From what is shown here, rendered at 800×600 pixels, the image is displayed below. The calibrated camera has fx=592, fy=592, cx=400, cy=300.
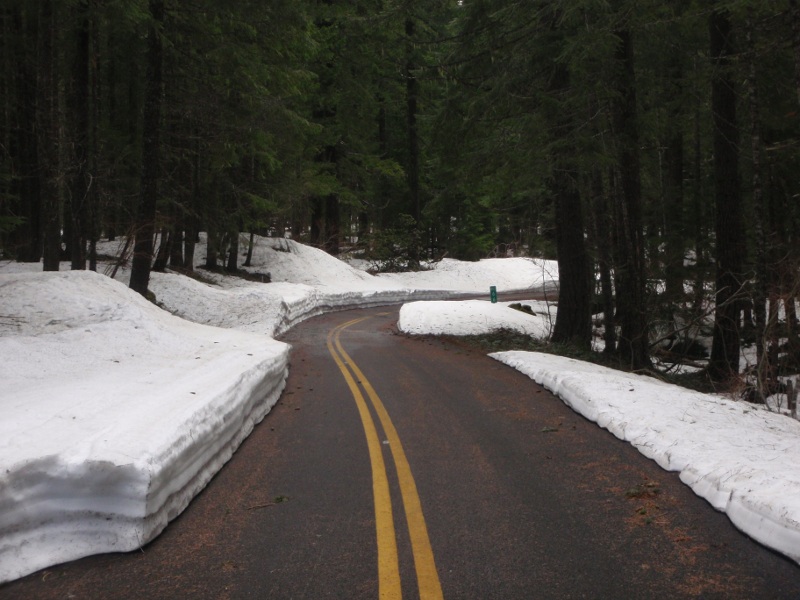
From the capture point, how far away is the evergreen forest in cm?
1152

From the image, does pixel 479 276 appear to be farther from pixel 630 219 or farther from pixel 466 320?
pixel 630 219

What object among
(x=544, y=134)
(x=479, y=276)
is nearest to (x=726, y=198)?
(x=544, y=134)

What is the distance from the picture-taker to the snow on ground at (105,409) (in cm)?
439

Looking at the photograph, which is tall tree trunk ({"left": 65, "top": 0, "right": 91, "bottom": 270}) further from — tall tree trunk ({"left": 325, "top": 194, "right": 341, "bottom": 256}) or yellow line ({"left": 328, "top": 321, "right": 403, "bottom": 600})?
tall tree trunk ({"left": 325, "top": 194, "right": 341, "bottom": 256})

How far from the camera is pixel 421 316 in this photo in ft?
64.6

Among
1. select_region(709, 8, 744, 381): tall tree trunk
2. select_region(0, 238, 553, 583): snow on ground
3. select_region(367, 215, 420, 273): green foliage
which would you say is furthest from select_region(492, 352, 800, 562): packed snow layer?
select_region(367, 215, 420, 273): green foliage

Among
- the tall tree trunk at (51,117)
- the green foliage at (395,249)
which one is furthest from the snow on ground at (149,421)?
the green foliage at (395,249)

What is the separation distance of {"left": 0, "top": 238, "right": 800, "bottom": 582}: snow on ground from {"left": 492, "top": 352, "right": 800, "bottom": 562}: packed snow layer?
0.06ft

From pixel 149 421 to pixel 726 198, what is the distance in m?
11.9

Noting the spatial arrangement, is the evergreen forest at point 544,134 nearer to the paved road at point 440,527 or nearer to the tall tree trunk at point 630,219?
the tall tree trunk at point 630,219

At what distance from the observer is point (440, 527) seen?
459cm

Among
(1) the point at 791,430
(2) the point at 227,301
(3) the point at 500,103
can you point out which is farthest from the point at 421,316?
(1) the point at 791,430

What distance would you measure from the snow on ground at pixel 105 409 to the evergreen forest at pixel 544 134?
508 cm

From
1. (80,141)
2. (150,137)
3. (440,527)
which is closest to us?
(440,527)
